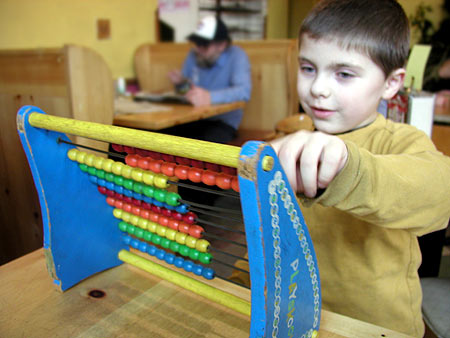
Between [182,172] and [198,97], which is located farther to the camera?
[198,97]

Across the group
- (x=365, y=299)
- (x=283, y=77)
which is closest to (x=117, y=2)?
(x=283, y=77)

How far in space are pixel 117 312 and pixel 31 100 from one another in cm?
97

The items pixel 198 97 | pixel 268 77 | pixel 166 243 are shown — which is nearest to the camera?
pixel 166 243

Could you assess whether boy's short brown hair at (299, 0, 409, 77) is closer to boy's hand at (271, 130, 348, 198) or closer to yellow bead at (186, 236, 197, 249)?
boy's hand at (271, 130, 348, 198)

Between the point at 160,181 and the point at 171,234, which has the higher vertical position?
the point at 160,181

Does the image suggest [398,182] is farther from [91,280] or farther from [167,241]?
[91,280]

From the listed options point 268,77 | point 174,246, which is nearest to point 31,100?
point 174,246

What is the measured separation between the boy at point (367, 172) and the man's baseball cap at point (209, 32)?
7.29 feet

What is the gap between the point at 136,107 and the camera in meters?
2.26

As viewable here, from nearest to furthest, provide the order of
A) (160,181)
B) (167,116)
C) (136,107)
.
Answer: (160,181), (167,116), (136,107)

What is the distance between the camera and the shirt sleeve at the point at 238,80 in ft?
8.73

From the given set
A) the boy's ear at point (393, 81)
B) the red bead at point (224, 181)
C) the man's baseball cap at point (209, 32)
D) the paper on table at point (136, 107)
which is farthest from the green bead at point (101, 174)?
the man's baseball cap at point (209, 32)

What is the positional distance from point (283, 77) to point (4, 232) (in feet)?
7.44

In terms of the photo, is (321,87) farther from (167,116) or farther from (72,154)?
(167,116)
